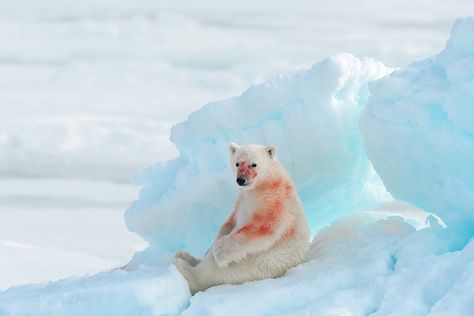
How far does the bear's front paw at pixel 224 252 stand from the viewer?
7801 millimetres

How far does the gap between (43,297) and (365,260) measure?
273 cm

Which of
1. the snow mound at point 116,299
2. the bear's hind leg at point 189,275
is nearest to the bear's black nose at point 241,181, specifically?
the bear's hind leg at point 189,275

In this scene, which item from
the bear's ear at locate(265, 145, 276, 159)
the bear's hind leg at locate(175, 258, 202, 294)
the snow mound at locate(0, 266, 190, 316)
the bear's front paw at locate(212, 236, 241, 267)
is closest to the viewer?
the snow mound at locate(0, 266, 190, 316)

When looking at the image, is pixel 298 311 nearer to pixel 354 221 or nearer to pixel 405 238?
pixel 405 238

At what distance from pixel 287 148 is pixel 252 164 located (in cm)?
197

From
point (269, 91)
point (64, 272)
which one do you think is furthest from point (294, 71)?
point (64, 272)

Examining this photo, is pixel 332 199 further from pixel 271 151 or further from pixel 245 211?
pixel 245 211

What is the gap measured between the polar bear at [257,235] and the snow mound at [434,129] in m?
1.04

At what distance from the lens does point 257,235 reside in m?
7.82

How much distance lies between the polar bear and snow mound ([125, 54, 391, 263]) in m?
1.72

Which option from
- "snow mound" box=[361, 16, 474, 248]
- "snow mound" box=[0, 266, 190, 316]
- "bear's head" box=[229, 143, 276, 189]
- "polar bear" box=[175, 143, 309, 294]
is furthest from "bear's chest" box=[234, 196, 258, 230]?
"snow mound" box=[361, 16, 474, 248]

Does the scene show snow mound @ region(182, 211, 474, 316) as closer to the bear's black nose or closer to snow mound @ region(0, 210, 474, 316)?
snow mound @ region(0, 210, 474, 316)

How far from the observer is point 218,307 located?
7141mm

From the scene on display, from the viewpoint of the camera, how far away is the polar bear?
784 centimetres
